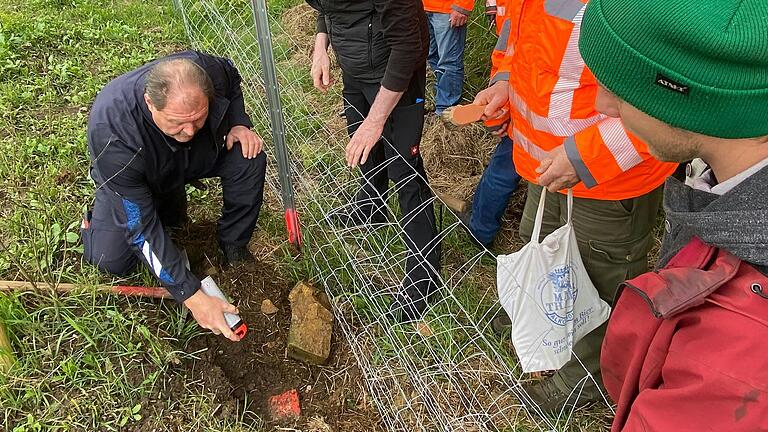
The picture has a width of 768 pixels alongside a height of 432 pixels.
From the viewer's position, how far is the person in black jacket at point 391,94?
231 centimetres

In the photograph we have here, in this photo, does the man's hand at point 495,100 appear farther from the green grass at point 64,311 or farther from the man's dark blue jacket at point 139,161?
the green grass at point 64,311

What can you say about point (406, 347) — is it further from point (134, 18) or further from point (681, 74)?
point (134, 18)

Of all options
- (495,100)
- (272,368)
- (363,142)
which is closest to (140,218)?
(272,368)

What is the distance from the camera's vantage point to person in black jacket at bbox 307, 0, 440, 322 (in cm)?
231

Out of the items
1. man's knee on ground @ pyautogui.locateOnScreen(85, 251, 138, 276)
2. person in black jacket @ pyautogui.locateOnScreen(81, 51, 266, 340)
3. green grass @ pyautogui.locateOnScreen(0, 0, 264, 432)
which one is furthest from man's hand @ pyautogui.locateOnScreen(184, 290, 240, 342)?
man's knee on ground @ pyautogui.locateOnScreen(85, 251, 138, 276)

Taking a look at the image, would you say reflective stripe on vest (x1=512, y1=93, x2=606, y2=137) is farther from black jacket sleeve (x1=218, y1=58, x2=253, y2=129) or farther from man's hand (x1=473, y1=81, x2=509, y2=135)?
black jacket sleeve (x1=218, y1=58, x2=253, y2=129)

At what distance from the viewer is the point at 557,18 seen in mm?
1673

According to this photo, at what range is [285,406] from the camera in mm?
2455

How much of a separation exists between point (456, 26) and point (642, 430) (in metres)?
3.01

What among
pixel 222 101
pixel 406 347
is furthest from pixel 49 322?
pixel 406 347

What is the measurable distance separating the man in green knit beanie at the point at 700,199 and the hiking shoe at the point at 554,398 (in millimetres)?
1207

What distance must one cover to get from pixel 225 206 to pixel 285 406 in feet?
3.43

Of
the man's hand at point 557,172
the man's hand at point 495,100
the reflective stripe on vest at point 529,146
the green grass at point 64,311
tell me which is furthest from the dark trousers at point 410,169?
the green grass at point 64,311

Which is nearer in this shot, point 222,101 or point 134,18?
point 222,101
